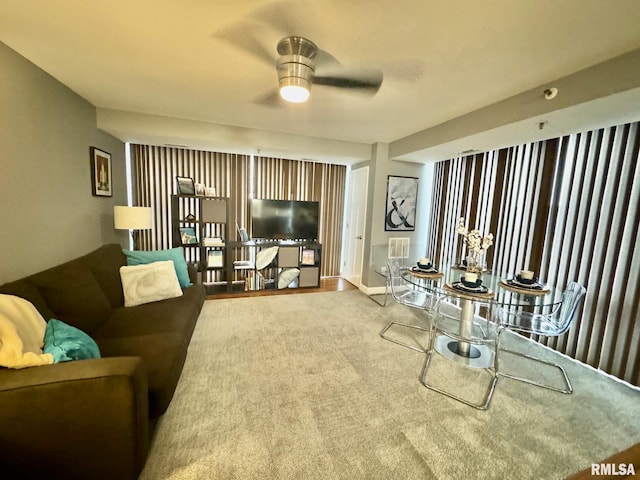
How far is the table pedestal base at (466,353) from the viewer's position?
2.48 metres

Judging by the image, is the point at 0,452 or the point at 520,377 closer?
the point at 0,452

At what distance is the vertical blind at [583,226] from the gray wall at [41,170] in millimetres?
4643

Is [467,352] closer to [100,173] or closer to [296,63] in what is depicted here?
[296,63]

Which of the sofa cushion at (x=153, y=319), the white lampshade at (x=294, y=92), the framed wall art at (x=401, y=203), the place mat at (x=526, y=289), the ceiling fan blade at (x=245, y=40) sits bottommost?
the sofa cushion at (x=153, y=319)

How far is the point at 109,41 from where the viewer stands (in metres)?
1.73

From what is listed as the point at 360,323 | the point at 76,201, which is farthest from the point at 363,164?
the point at 76,201

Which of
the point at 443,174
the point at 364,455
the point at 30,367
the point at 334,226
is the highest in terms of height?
the point at 443,174

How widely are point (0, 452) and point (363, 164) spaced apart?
461cm

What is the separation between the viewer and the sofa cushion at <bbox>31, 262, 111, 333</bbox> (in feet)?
5.84

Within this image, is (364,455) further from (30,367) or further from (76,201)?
(76,201)

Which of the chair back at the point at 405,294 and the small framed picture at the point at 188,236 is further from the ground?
the small framed picture at the point at 188,236

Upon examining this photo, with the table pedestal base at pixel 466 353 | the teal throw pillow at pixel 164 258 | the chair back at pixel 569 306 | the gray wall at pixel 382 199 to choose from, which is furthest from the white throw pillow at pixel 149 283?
the chair back at pixel 569 306

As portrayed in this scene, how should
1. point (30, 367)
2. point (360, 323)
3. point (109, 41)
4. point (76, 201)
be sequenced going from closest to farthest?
point (30, 367)
point (109, 41)
point (76, 201)
point (360, 323)

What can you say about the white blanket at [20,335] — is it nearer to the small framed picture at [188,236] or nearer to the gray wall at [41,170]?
the gray wall at [41,170]
